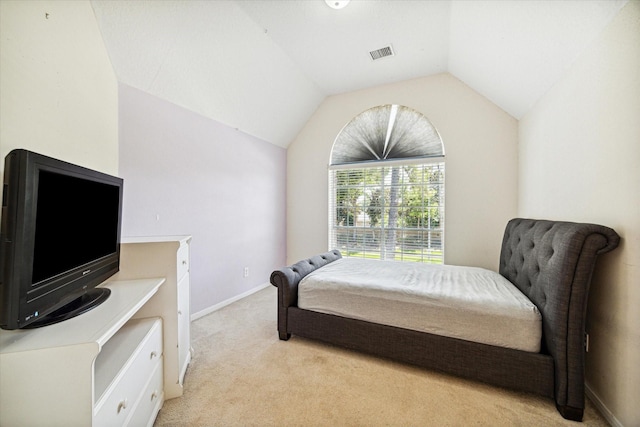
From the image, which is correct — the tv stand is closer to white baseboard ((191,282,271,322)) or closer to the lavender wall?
the lavender wall

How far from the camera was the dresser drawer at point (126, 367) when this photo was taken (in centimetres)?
94

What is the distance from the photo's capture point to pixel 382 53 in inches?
106

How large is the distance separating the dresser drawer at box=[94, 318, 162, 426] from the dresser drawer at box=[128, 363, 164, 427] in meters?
0.04

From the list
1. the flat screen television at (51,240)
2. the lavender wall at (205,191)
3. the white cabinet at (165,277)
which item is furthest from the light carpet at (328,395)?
the lavender wall at (205,191)

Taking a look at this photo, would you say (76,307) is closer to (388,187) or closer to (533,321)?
(533,321)

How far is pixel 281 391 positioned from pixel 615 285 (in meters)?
2.01

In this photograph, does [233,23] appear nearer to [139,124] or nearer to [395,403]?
[139,124]

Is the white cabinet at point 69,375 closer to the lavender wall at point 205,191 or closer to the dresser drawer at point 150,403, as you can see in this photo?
the dresser drawer at point 150,403

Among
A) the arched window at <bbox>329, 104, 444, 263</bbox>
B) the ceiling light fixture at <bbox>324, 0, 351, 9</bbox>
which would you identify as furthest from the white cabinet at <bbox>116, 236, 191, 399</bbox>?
the arched window at <bbox>329, 104, 444, 263</bbox>

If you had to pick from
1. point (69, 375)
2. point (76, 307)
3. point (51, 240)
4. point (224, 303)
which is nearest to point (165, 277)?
point (76, 307)

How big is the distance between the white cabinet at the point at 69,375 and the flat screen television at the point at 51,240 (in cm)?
8

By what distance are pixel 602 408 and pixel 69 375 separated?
8.34 ft

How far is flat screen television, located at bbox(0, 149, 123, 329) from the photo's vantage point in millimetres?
797

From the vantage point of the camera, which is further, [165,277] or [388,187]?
[388,187]
